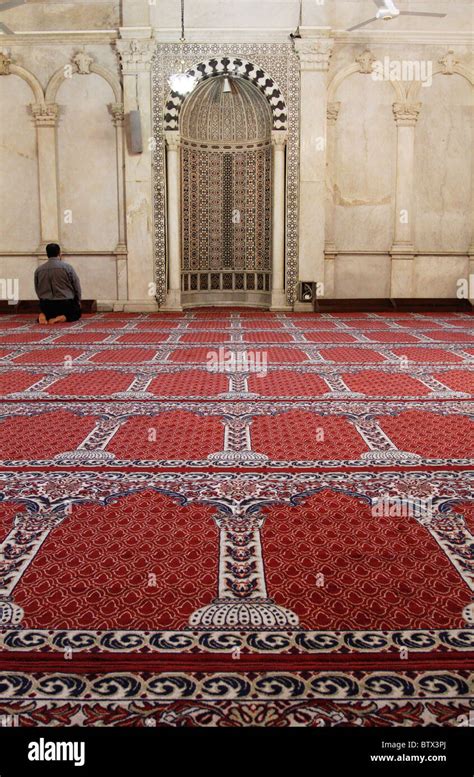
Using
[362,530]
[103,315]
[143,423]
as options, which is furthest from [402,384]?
[103,315]

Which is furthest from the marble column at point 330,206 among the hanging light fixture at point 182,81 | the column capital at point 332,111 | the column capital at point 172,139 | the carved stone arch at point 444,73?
the column capital at point 172,139

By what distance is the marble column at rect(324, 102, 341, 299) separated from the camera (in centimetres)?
842

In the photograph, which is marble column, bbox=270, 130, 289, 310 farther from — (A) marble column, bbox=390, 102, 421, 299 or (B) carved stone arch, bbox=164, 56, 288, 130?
(A) marble column, bbox=390, 102, 421, 299

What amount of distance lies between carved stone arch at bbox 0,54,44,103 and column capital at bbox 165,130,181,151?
5.09 feet

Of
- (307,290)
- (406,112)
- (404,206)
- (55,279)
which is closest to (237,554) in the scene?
(55,279)

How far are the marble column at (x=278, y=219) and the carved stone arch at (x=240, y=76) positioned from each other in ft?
0.71

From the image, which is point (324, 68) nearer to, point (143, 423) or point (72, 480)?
point (143, 423)

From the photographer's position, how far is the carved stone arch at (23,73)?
8258mm

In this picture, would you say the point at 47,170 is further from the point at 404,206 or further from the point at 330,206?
the point at 404,206

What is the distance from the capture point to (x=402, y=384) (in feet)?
12.6

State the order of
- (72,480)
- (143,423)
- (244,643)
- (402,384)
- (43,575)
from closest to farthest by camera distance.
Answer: (244,643) → (43,575) → (72,480) → (143,423) → (402,384)

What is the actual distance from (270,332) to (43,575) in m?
4.98

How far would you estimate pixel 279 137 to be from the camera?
27.7 feet

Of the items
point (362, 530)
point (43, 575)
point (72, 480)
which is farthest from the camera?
point (72, 480)
